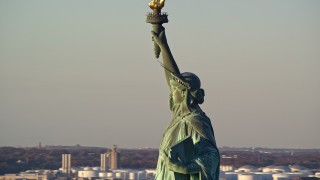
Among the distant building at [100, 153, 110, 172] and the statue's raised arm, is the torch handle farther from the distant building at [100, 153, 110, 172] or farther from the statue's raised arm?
the distant building at [100, 153, 110, 172]

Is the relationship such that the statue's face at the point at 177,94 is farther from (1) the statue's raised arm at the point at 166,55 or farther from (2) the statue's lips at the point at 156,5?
(2) the statue's lips at the point at 156,5

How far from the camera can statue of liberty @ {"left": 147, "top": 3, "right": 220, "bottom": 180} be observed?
Result: 55.4ft

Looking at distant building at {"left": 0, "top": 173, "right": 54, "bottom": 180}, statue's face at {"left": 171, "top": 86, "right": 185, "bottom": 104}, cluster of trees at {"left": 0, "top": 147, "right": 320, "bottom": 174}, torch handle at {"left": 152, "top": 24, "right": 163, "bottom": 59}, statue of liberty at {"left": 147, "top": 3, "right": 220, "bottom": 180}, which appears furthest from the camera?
cluster of trees at {"left": 0, "top": 147, "right": 320, "bottom": 174}

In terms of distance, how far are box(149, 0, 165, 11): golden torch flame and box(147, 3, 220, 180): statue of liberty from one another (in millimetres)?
32

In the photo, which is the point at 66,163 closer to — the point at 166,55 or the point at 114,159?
the point at 114,159

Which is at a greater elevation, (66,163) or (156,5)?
(66,163)

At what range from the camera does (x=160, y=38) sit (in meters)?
17.6

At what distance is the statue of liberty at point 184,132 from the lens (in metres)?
16.9

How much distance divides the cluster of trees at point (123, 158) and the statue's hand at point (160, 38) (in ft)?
380

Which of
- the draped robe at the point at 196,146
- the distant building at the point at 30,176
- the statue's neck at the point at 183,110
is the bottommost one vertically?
the draped robe at the point at 196,146

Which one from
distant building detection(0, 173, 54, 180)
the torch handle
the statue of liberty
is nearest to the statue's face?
the statue of liberty

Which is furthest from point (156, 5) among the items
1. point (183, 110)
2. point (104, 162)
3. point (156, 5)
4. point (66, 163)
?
point (104, 162)

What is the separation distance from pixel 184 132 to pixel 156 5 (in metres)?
1.30

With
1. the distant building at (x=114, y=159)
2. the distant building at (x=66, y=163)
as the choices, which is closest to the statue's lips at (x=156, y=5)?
the distant building at (x=66, y=163)
